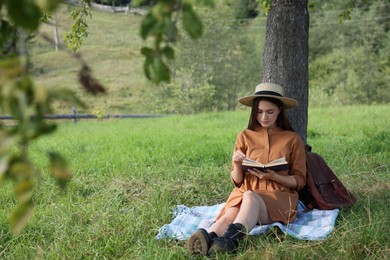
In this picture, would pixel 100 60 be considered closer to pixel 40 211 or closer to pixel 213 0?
pixel 40 211

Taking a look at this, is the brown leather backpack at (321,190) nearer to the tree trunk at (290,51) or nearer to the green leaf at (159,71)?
the tree trunk at (290,51)

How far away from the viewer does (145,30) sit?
108 cm

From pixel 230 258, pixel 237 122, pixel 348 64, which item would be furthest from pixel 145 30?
pixel 348 64

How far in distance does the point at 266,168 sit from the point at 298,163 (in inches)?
10.4

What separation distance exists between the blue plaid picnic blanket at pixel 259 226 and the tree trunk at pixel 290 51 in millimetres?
1055

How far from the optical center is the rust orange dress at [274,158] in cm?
389

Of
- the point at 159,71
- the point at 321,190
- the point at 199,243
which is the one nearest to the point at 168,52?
the point at 159,71

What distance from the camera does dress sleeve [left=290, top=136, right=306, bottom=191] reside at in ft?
13.0

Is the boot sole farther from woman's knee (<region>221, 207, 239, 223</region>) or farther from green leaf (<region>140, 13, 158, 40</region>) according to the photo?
green leaf (<region>140, 13, 158, 40</region>)

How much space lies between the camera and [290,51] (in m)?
4.74

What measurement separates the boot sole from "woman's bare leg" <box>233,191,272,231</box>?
34cm

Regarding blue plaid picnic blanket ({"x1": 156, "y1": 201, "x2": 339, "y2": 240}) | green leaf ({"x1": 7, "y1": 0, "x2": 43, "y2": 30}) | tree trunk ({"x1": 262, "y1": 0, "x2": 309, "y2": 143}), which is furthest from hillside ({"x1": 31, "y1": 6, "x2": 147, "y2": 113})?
green leaf ({"x1": 7, "y1": 0, "x2": 43, "y2": 30})

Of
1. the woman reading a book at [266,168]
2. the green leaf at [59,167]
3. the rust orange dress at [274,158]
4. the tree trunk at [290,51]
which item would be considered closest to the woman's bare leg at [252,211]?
the woman reading a book at [266,168]

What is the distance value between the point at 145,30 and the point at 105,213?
310cm
